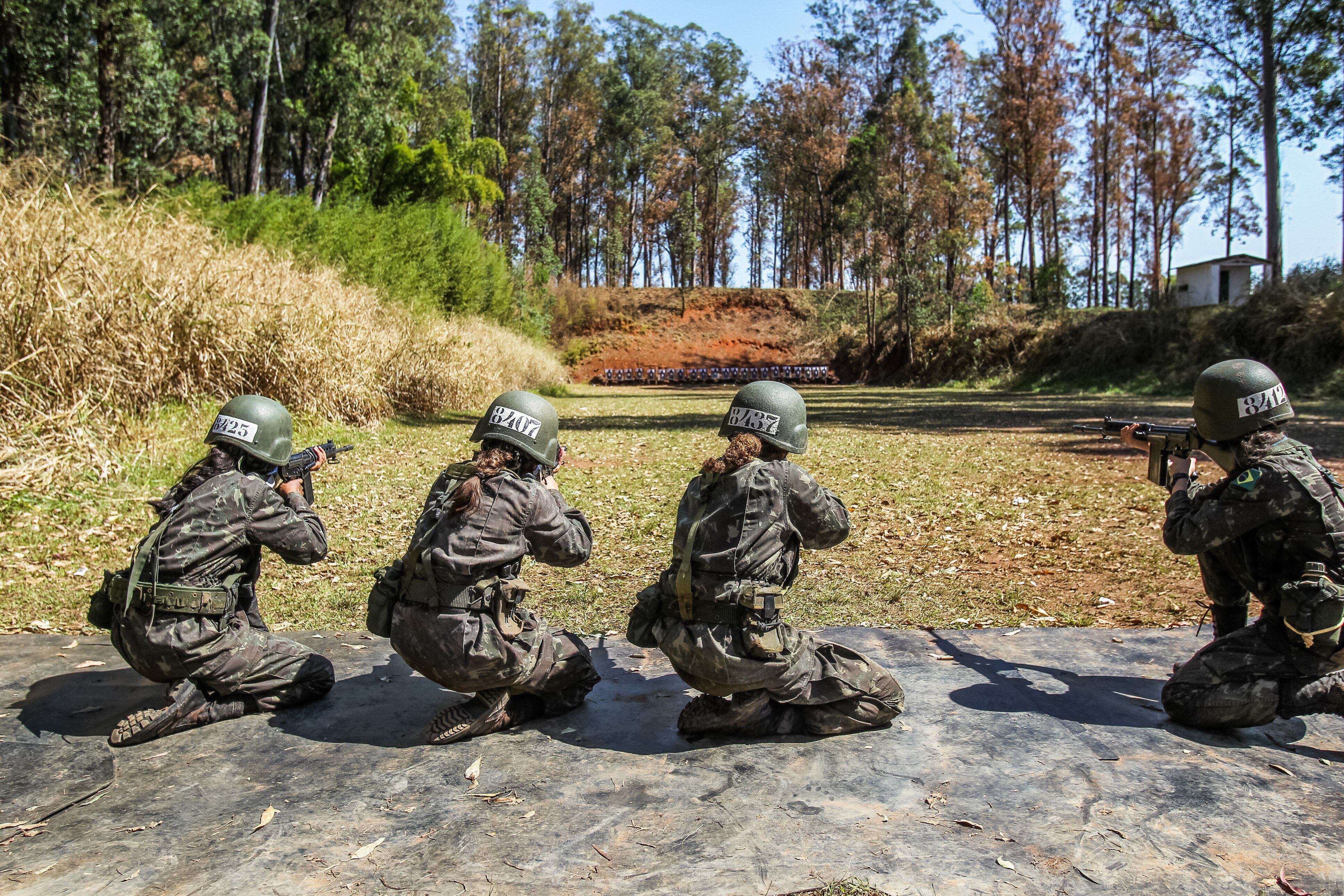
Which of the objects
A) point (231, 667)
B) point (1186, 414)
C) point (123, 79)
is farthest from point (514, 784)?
point (123, 79)

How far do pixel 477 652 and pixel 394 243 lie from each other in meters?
18.4

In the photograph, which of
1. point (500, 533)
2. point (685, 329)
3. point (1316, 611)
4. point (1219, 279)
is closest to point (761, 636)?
point (500, 533)

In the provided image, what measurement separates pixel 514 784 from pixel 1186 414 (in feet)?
56.5

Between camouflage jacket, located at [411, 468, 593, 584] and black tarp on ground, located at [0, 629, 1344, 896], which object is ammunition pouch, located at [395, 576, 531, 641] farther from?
black tarp on ground, located at [0, 629, 1344, 896]

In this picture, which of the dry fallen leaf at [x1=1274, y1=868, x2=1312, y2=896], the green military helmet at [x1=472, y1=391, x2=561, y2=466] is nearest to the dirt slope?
the green military helmet at [x1=472, y1=391, x2=561, y2=466]

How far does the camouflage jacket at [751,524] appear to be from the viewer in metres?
3.43

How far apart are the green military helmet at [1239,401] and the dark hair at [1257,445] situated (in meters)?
0.02

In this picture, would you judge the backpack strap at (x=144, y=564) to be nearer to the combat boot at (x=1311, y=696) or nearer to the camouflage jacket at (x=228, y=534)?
the camouflage jacket at (x=228, y=534)

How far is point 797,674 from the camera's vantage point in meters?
3.46

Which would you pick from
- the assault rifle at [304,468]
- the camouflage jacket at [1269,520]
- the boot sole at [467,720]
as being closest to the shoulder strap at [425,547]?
the boot sole at [467,720]

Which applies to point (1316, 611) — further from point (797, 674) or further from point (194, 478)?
point (194, 478)

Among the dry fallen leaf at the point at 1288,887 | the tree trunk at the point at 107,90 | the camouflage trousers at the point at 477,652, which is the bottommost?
the dry fallen leaf at the point at 1288,887

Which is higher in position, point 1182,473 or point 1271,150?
point 1271,150

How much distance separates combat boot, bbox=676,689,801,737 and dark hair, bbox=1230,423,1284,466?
1985mm
